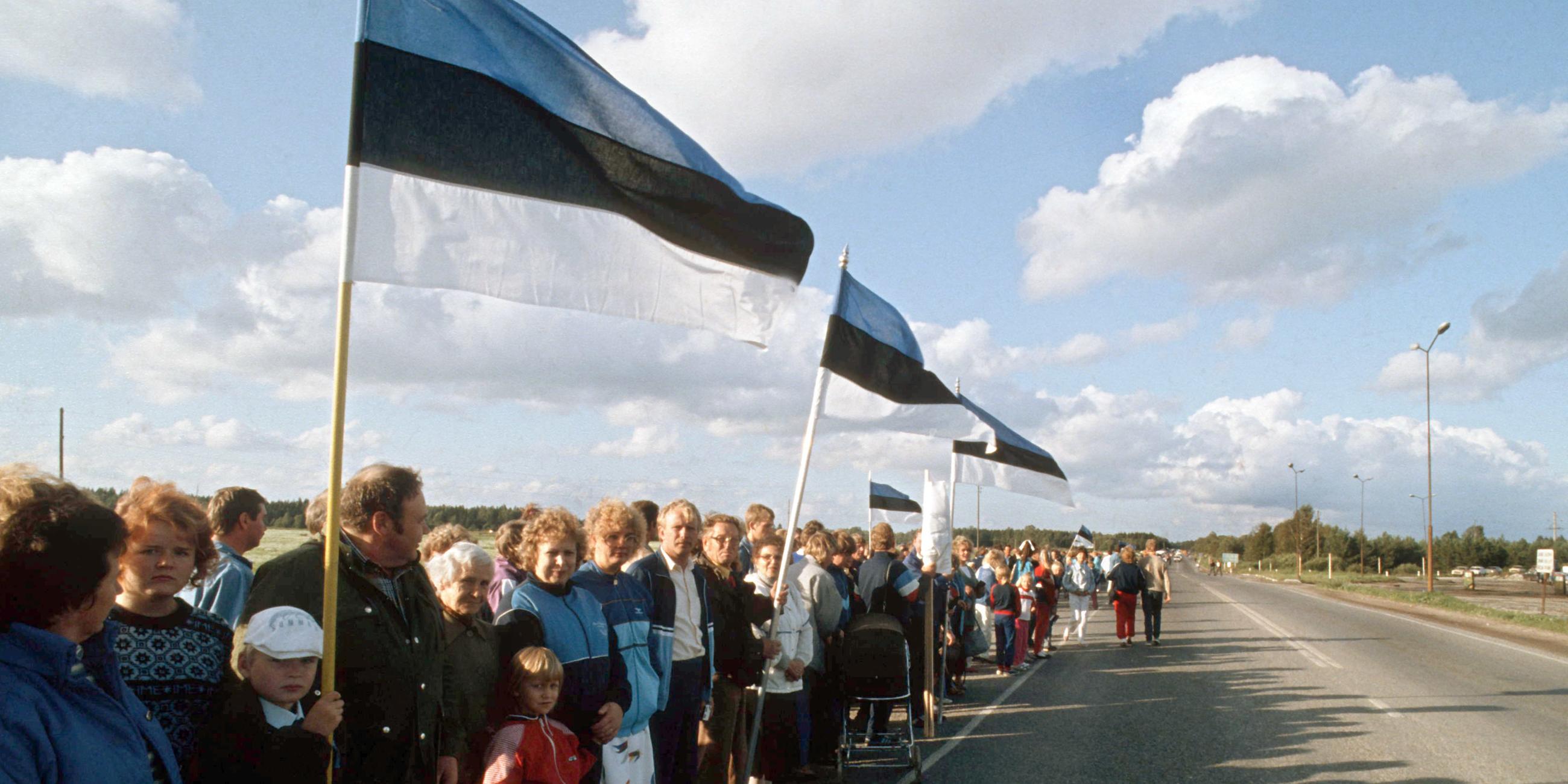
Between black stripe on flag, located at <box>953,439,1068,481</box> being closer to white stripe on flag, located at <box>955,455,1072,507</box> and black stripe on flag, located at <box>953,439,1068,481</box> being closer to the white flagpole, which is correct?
white stripe on flag, located at <box>955,455,1072,507</box>

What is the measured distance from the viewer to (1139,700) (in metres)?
11.8

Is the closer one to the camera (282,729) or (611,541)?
(282,729)

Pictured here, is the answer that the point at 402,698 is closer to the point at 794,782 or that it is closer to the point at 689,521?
the point at 689,521

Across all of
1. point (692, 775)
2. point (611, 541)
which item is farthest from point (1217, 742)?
point (611, 541)

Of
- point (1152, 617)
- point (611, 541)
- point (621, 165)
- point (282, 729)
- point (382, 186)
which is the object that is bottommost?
point (1152, 617)

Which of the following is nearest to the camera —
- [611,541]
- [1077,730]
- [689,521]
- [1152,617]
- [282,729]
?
[282,729]

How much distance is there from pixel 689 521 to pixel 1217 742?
646 centimetres

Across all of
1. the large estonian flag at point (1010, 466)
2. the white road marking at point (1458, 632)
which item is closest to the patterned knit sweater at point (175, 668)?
the large estonian flag at point (1010, 466)

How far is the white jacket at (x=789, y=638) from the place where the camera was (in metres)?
7.28

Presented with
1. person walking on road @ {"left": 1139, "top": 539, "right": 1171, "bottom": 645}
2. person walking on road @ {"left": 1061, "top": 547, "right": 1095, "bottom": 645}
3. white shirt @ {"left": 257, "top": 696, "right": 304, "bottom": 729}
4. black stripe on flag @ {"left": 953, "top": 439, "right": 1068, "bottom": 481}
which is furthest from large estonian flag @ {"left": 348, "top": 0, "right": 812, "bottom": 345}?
person walking on road @ {"left": 1061, "top": 547, "right": 1095, "bottom": 645}

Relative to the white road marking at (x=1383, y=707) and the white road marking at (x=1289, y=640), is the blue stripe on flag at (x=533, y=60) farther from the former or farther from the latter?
the white road marking at (x=1289, y=640)

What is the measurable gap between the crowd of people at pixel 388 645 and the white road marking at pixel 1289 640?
11.9 meters

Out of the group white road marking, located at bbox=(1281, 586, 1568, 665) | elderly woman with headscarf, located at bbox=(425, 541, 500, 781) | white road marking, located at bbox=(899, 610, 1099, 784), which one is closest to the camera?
elderly woman with headscarf, located at bbox=(425, 541, 500, 781)

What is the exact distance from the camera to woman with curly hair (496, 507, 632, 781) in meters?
4.42
